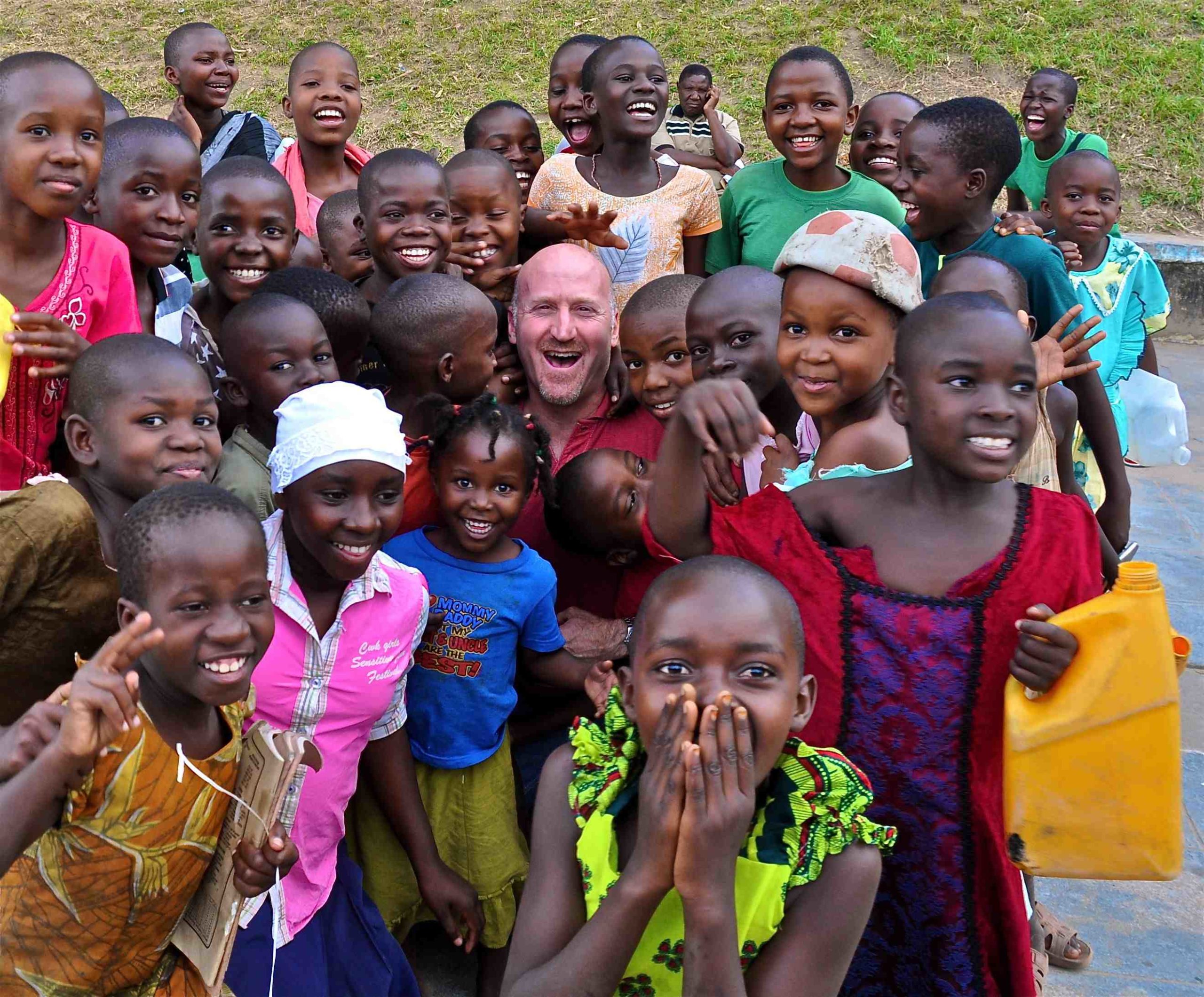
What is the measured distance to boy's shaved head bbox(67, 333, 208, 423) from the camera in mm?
2500

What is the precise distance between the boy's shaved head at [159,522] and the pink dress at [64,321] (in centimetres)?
70

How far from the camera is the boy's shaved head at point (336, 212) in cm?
416

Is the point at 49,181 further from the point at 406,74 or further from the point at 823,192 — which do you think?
the point at 406,74

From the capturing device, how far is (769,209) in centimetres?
461

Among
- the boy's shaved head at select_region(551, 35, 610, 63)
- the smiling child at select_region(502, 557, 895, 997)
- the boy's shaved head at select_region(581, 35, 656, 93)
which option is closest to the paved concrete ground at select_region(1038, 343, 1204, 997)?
the smiling child at select_region(502, 557, 895, 997)

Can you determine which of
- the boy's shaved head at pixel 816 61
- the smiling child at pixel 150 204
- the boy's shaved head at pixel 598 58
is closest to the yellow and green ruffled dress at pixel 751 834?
the smiling child at pixel 150 204

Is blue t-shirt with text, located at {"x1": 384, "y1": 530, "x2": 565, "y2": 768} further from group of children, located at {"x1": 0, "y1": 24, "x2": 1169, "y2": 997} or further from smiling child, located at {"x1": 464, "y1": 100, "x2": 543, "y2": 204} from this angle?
smiling child, located at {"x1": 464, "y1": 100, "x2": 543, "y2": 204}

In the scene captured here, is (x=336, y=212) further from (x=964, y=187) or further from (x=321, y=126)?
(x=964, y=187)

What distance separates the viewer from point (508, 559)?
2947 mm

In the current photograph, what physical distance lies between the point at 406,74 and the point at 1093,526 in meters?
11.3

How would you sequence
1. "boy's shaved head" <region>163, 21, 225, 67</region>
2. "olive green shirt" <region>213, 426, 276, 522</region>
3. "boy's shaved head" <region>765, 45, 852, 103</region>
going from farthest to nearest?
"boy's shaved head" <region>163, 21, 225, 67</region>, "boy's shaved head" <region>765, 45, 852, 103</region>, "olive green shirt" <region>213, 426, 276, 522</region>

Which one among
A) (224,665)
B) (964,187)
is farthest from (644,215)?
(224,665)

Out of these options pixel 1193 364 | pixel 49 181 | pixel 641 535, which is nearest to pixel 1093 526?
pixel 641 535

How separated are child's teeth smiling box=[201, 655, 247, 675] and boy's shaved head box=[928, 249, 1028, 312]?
1.95m
